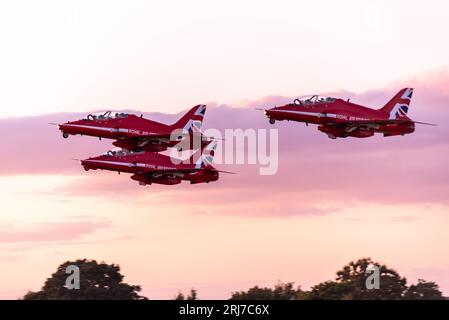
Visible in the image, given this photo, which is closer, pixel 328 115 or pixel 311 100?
pixel 311 100

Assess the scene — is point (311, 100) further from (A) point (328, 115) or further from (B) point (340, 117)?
(B) point (340, 117)

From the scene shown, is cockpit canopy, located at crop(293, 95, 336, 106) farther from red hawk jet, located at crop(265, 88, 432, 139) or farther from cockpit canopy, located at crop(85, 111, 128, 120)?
cockpit canopy, located at crop(85, 111, 128, 120)

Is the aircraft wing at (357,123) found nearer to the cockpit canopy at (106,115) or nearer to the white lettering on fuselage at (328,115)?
the white lettering on fuselage at (328,115)

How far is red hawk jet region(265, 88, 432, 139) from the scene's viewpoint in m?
192

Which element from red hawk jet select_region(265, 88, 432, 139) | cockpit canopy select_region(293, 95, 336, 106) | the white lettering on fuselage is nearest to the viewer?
red hawk jet select_region(265, 88, 432, 139)

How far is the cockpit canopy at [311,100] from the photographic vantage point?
7613 inches

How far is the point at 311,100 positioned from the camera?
195 meters

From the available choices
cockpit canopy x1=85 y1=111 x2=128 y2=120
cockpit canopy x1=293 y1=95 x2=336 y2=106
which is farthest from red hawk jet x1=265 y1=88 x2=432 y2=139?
cockpit canopy x1=85 y1=111 x2=128 y2=120

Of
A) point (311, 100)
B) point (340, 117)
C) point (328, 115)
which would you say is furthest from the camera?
point (340, 117)

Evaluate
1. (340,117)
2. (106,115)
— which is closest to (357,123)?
(340,117)

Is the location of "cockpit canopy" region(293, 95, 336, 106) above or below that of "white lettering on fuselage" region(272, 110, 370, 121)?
above

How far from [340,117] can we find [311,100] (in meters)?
4.45
